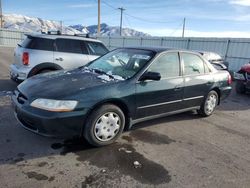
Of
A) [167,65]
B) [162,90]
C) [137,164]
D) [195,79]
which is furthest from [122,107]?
[195,79]

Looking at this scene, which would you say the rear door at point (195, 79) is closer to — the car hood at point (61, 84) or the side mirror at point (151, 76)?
the side mirror at point (151, 76)

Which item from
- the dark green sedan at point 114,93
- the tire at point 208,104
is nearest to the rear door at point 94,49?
the dark green sedan at point 114,93

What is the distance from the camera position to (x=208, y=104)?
582cm

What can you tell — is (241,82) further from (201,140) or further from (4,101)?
(4,101)

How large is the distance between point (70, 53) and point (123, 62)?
307 centimetres

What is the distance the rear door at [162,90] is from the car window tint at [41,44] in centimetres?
371

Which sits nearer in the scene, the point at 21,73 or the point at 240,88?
the point at 21,73

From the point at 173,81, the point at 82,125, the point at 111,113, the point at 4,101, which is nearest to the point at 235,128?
the point at 173,81

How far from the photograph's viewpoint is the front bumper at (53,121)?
134 inches

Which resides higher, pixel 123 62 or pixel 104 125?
pixel 123 62

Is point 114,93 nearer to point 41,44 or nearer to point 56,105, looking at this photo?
point 56,105

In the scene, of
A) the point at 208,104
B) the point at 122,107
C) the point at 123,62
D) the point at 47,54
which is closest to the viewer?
the point at 122,107

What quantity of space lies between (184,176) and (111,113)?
4.70 ft

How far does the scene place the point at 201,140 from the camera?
4527 millimetres
